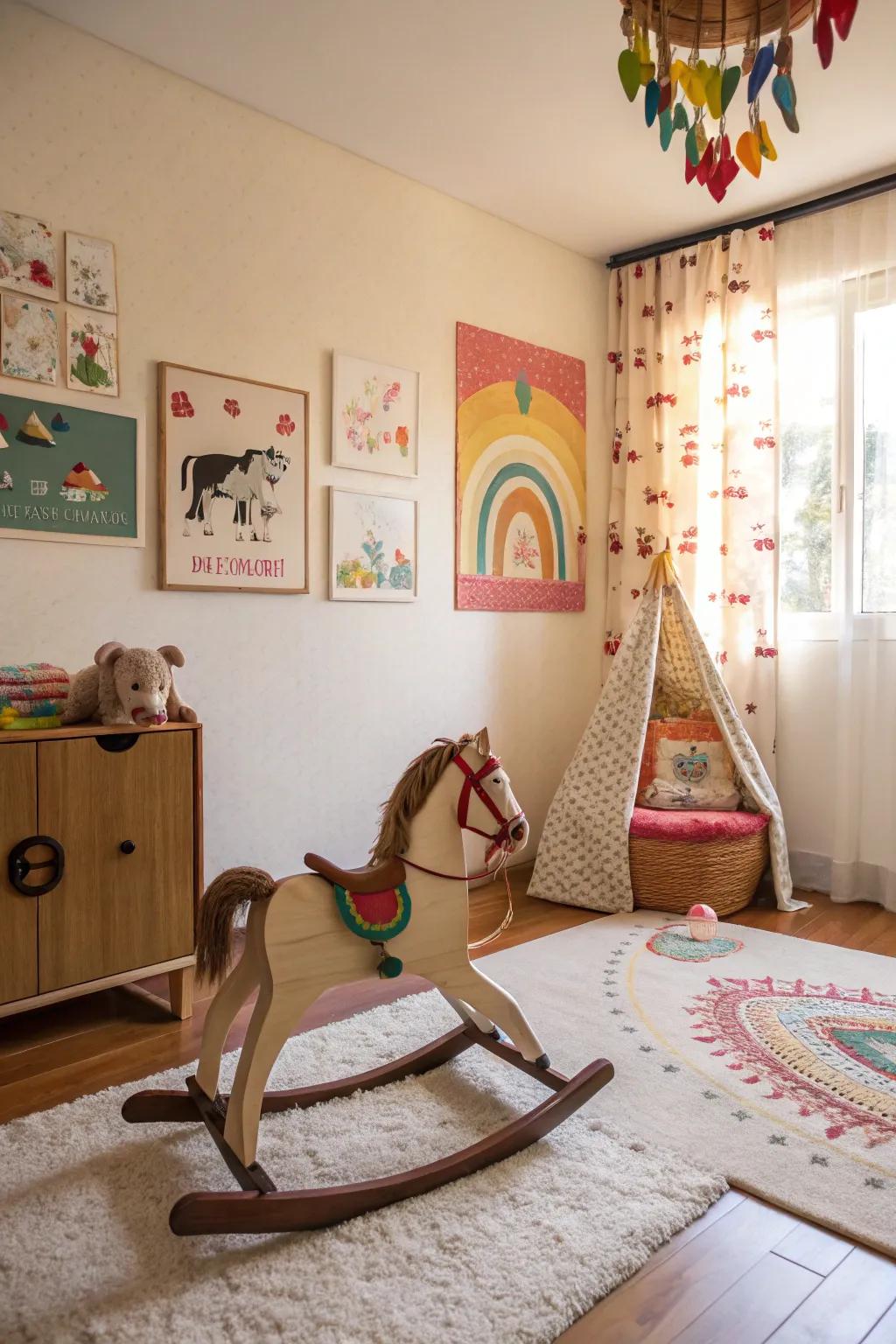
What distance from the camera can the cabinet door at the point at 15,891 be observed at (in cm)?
222

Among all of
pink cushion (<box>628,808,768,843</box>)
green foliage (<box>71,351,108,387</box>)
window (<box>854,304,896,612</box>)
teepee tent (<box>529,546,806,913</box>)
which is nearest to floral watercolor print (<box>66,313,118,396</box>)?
green foliage (<box>71,351,108,387</box>)

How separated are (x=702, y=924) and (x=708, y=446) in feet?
6.91

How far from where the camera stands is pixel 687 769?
3.91m

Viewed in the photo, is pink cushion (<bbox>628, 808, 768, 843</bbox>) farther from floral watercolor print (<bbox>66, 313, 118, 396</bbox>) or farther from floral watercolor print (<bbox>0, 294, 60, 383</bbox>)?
floral watercolor print (<bbox>0, 294, 60, 383</bbox>)

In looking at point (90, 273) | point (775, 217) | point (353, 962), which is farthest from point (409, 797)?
point (775, 217)

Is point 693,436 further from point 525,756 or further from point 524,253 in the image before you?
point 525,756

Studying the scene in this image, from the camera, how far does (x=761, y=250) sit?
3.96m

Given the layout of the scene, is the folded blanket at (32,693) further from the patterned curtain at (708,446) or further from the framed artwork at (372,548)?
the patterned curtain at (708,446)

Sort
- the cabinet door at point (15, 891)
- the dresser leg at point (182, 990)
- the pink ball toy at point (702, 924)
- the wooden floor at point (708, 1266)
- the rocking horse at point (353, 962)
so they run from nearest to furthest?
1. the wooden floor at point (708, 1266)
2. the rocking horse at point (353, 962)
3. the cabinet door at point (15, 891)
4. the dresser leg at point (182, 990)
5. the pink ball toy at point (702, 924)

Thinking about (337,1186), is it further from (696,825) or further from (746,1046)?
(696,825)

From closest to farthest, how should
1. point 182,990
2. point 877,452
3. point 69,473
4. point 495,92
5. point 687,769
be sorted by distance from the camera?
point 182,990 < point 69,473 < point 495,92 < point 877,452 < point 687,769

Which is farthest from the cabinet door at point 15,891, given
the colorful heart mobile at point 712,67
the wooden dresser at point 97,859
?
the colorful heart mobile at point 712,67

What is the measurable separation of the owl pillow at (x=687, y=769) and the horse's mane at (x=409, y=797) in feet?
6.94

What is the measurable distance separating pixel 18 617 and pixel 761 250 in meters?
3.28
